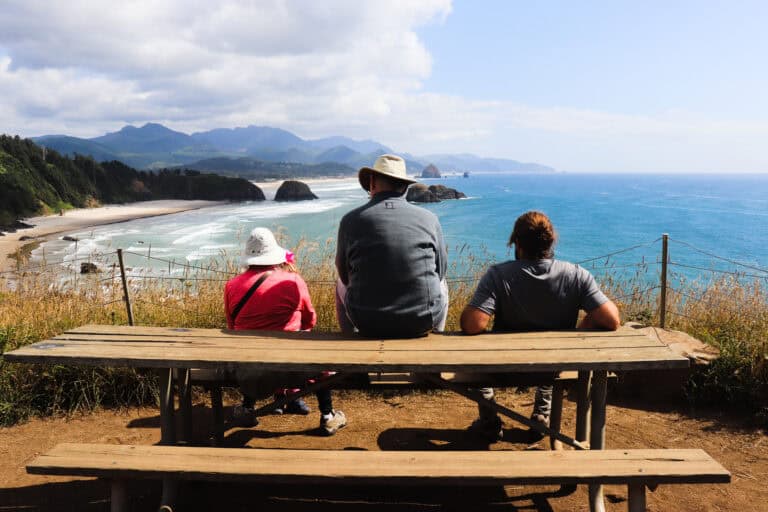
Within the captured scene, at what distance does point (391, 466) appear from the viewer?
205cm

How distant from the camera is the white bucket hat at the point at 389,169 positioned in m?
2.67

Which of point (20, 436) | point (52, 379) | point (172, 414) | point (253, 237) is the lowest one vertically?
point (20, 436)

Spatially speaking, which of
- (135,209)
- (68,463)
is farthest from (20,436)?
(135,209)

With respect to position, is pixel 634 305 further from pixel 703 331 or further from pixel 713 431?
pixel 713 431

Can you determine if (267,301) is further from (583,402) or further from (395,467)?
(583,402)

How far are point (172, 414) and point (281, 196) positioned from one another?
99862 mm

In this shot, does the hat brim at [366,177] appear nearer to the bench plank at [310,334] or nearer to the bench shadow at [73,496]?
the bench plank at [310,334]

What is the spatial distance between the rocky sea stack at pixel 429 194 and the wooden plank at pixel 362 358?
79984 mm

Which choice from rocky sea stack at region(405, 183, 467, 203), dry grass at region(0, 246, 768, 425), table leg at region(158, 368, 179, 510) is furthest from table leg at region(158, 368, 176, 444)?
rocky sea stack at region(405, 183, 467, 203)

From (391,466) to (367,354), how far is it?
0.49 metres

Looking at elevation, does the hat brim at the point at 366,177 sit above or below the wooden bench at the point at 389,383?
above

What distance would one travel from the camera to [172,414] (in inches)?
107

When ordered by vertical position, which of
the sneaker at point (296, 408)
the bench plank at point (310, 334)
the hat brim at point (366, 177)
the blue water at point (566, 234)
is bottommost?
the blue water at point (566, 234)

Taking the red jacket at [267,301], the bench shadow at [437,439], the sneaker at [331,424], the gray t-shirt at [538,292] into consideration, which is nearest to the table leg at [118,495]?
the red jacket at [267,301]
